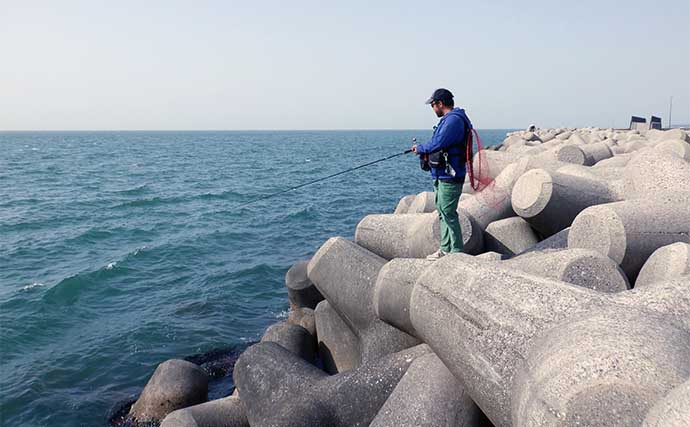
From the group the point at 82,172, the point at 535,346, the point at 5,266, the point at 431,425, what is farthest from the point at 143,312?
the point at 82,172

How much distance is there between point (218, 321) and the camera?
28.4 ft

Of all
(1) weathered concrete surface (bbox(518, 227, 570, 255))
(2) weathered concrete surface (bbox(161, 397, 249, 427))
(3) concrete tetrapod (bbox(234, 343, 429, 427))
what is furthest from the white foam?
(1) weathered concrete surface (bbox(518, 227, 570, 255))

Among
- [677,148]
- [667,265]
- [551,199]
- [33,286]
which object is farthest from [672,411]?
[33,286]

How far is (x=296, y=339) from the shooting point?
19.4ft

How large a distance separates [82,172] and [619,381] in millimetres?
38190

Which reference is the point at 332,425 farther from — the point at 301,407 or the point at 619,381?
the point at 619,381

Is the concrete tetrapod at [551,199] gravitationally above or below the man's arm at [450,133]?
below

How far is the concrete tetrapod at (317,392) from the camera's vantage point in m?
3.71

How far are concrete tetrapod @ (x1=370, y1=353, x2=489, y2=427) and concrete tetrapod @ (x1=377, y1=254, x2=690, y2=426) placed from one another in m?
0.19

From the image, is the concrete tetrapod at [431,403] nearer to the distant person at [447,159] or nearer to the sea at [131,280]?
the distant person at [447,159]

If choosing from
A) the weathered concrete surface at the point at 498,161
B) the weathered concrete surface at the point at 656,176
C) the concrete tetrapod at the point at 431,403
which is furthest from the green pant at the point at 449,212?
the weathered concrete surface at the point at 498,161

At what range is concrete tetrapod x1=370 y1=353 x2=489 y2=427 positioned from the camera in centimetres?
302

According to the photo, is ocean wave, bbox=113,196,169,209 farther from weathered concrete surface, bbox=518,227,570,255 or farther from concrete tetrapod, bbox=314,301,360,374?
weathered concrete surface, bbox=518,227,570,255

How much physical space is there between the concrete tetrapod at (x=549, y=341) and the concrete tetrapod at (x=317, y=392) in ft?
1.87
